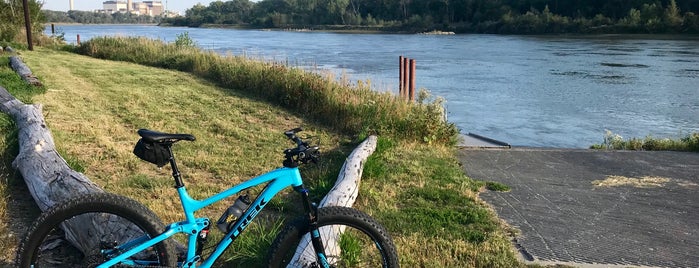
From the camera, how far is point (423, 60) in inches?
1358

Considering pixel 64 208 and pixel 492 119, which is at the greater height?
pixel 64 208

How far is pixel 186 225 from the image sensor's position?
3.17 meters

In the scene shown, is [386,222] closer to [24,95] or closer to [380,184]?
[380,184]

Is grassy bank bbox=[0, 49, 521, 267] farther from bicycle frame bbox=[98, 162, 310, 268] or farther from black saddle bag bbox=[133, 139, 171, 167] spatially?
black saddle bag bbox=[133, 139, 171, 167]

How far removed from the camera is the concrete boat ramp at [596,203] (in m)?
4.73

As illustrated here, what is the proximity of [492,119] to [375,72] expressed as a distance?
1119cm

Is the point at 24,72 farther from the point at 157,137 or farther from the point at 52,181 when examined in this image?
the point at 157,137

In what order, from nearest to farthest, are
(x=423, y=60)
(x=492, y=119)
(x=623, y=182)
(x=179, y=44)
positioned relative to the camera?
(x=623, y=182) → (x=492, y=119) → (x=179, y=44) → (x=423, y=60)

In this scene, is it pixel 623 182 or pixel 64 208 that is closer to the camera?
pixel 64 208

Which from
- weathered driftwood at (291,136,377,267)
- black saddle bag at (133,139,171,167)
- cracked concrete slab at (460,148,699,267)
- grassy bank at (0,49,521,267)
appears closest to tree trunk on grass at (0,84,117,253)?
grassy bank at (0,49,521,267)

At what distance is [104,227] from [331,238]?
130cm

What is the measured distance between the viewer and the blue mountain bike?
10.3 feet

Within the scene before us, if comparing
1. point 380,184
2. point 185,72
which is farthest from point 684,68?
point 380,184

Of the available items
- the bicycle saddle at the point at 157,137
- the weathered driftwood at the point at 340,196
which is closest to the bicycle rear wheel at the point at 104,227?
the bicycle saddle at the point at 157,137
